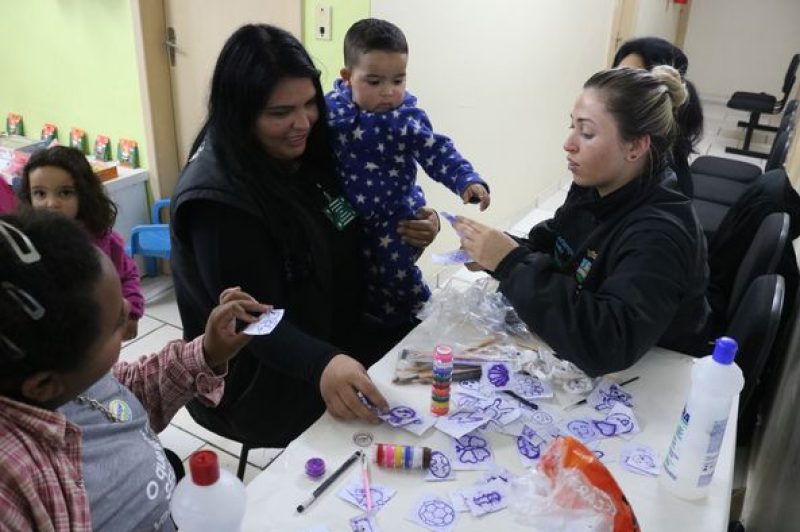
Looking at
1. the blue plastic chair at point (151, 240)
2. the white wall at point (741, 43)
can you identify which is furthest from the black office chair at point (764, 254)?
the white wall at point (741, 43)

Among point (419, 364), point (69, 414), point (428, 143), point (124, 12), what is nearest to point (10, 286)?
point (69, 414)

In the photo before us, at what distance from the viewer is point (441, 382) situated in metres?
1.18

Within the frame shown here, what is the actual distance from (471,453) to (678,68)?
204 cm

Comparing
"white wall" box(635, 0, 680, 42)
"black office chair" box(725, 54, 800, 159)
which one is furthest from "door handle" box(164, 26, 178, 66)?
"black office chair" box(725, 54, 800, 159)

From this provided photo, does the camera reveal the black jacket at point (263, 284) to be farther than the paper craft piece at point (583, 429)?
Yes

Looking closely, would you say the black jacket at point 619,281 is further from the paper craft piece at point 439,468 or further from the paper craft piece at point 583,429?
the paper craft piece at point 439,468

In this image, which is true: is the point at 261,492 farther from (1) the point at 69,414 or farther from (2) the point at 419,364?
(2) the point at 419,364

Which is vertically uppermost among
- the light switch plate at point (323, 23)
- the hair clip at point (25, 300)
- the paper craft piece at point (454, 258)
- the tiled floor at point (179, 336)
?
the light switch plate at point (323, 23)

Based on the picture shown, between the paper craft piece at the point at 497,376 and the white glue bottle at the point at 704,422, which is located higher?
the white glue bottle at the point at 704,422

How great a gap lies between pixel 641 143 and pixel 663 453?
0.65 meters

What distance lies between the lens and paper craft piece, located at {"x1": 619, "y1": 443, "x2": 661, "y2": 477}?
1.09 meters

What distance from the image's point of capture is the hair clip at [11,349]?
0.67 meters

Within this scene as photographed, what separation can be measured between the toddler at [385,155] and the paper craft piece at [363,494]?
89 centimetres

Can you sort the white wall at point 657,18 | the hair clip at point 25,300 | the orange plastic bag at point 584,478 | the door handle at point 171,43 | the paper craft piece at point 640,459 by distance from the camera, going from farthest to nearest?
the white wall at point 657,18 → the door handle at point 171,43 → the paper craft piece at point 640,459 → the orange plastic bag at point 584,478 → the hair clip at point 25,300
